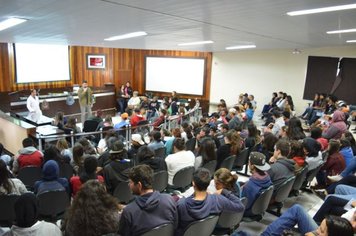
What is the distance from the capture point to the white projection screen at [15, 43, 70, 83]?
10867 millimetres

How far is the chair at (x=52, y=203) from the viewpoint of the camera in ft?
10.1

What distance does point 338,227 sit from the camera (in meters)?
2.08

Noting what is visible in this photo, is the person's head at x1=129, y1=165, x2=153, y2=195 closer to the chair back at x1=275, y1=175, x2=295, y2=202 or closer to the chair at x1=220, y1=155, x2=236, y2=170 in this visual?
the chair back at x1=275, y1=175, x2=295, y2=202

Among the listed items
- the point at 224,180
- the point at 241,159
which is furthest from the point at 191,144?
the point at 224,180

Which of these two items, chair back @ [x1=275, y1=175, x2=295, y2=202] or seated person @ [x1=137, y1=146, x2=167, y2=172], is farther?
seated person @ [x1=137, y1=146, x2=167, y2=172]

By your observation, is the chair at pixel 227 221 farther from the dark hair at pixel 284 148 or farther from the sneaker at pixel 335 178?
the sneaker at pixel 335 178

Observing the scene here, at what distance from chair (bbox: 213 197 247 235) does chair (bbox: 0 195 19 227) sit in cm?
220

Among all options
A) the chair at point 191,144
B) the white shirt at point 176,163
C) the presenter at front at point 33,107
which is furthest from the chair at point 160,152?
the presenter at front at point 33,107

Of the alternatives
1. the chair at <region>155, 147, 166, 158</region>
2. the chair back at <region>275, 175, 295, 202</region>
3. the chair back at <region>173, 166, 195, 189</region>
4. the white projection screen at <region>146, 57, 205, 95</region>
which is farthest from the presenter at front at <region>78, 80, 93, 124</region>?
the chair back at <region>275, 175, 295, 202</region>

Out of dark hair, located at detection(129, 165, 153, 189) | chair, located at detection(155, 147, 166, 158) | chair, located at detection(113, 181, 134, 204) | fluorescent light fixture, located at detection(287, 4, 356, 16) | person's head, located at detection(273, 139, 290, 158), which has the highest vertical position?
fluorescent light fixture, located at detection(287, 4, 356, 16)

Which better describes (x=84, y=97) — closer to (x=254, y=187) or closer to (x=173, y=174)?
(x=173, y=174)

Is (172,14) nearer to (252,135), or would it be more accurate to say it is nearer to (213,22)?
(213,22)

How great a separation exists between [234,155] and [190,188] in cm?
94

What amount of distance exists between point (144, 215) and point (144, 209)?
0.05 meters
